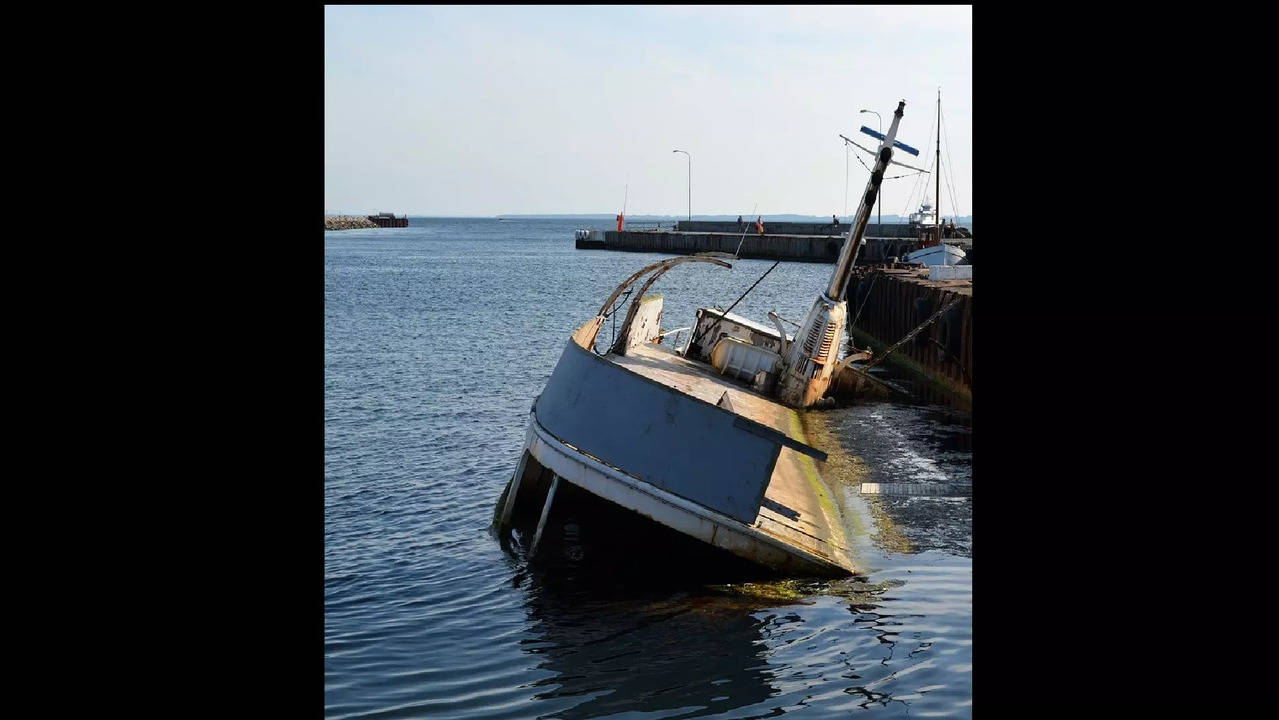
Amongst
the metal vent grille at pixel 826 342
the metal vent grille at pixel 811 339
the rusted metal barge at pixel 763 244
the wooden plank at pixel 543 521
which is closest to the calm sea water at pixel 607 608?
the wooden plank at pixel 543 521

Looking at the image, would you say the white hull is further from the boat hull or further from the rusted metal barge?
the boat hull

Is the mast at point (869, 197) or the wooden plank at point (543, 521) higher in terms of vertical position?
the mast at point (869, 197)

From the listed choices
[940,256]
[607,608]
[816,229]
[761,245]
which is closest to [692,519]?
[607,608]

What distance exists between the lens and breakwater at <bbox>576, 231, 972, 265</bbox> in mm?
88938

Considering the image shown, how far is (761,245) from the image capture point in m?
110

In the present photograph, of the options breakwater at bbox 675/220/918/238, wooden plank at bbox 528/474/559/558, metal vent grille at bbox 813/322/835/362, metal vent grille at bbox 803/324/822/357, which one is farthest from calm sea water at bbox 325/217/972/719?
breakwater at bbox 675/220/918/238

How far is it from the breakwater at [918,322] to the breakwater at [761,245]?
34797 millimetres

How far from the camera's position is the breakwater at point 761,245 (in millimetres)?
88938

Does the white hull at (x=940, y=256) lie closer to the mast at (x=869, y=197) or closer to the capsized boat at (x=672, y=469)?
the mast at (x=869, y=197)

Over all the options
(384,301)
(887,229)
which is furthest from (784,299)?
(887,229)

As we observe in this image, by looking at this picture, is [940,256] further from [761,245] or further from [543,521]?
[761,245]
